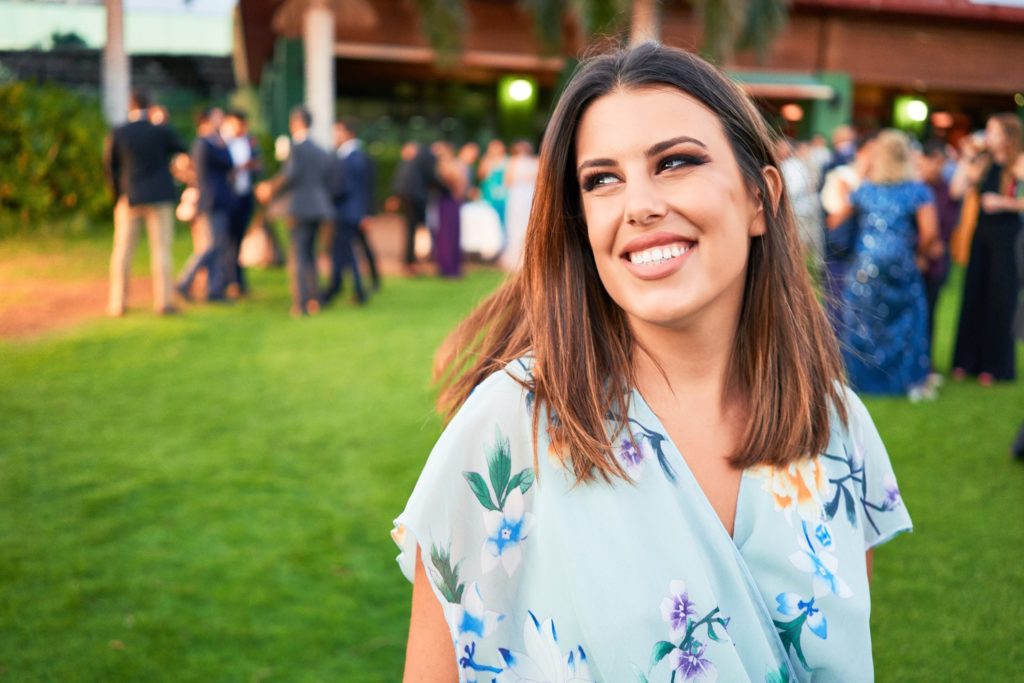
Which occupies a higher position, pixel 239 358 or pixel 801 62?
pixel 801 62

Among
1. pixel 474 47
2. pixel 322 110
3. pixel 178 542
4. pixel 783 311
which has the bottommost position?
pixel 178 542

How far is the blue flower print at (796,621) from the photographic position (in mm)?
1559

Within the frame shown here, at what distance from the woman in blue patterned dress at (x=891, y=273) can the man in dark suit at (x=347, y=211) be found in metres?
5.46

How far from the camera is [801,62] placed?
24.1 metres

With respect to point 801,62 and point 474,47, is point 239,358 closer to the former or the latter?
point 474,47

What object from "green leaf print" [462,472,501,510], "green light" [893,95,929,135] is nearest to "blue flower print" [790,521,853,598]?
"green leaf print" [462,472,501,510]

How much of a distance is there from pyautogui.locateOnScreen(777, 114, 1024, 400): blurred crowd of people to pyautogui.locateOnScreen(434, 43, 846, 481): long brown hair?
4797 mm

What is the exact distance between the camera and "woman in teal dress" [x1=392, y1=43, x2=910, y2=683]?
1.50m

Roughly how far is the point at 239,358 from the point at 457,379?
6.74 meters

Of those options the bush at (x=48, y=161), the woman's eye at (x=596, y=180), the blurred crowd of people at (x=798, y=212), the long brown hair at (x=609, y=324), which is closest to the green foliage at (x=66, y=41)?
the bush at (x=48, y=161)

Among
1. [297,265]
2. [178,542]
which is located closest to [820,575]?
[178,542]

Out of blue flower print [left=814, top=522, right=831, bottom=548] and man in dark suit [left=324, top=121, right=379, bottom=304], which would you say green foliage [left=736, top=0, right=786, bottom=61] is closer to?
man in dark suit [left=324, top=121, right=379, bottom=304]

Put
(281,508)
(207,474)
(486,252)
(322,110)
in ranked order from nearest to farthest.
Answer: (281,508)
(207,474)
(486,252)
(322,110)

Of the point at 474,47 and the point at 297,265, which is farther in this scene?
the point at 474,47
